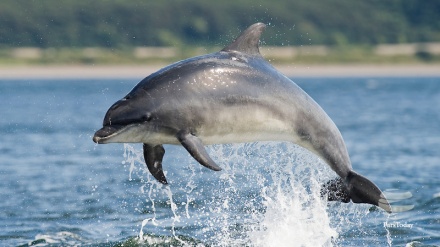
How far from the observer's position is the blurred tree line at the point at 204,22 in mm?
135500

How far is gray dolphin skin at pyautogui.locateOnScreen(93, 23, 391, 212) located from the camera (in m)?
9.02

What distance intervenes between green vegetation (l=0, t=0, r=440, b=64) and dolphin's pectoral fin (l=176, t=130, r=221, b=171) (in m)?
109

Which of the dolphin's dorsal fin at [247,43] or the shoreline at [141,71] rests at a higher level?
the shoreline at [141,71]

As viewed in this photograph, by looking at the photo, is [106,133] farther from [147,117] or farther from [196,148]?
[196,148]

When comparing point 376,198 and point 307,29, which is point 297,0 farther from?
point 376,198

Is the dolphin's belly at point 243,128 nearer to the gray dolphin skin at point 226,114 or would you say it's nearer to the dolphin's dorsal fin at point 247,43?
the gray dolphin skin at point 226,114

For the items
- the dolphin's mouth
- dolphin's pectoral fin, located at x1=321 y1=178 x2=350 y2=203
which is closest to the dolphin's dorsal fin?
dolphin's pectoral fin, located at x1=321 y1=178 x2=350 y2=203

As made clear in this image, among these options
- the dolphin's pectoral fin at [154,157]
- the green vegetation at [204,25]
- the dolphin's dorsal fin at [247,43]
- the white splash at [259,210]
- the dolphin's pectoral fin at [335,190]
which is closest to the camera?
the dolphin's pectoral fin at [154,157]

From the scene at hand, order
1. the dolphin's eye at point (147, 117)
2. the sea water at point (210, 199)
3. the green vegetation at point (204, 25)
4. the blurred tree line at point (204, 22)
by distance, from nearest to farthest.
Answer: the dolphin's eye at point (147, 117)
the sea water at point (210, 199)
the green vegetation at point (204, 25)
the blurred tree line at point (204, 22)

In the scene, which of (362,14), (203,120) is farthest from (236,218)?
(362,14)

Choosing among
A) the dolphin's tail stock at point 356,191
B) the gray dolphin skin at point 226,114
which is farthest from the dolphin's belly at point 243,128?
the dolphin's tail stock at point 356,191

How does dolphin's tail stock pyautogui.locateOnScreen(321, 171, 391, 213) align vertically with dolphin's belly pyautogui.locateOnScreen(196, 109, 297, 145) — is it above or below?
below

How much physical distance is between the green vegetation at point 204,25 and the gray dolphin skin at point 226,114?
107536 mm

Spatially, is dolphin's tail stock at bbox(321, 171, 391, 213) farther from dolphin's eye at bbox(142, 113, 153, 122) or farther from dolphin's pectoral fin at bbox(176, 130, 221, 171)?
dolphin's eye at bbox(142, 113, 153, 122)
